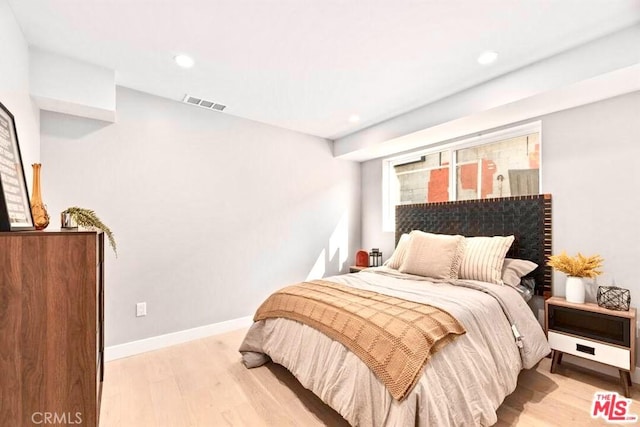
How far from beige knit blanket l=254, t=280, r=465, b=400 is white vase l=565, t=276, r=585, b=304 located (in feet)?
4.31

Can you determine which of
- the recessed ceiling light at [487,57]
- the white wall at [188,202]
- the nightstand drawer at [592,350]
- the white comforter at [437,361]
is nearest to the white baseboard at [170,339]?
the white wall at [188,202]

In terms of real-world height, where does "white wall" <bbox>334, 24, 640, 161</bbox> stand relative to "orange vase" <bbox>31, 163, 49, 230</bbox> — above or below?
above

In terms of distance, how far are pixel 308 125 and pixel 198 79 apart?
58.4 inches

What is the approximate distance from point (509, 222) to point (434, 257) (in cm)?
88

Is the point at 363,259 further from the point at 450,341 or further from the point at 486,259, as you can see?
the point at 450,341

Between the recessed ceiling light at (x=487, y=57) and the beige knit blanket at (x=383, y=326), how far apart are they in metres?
1.86

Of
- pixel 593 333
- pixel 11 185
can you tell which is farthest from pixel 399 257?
pixel 11 185

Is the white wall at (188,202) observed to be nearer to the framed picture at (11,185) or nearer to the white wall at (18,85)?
the white wall at (18,85)

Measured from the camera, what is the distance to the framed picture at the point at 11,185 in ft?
4.09

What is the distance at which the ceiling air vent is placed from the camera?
296 centimetres

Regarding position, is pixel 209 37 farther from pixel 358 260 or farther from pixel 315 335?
pixel 358 260

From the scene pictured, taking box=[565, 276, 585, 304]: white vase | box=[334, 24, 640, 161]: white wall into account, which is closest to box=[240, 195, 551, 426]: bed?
box=[565, 276, 585, 304]: white vase

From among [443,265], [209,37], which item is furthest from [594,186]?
[209,37]

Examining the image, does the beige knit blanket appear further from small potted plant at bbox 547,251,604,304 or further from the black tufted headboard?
the black tufted headboard
